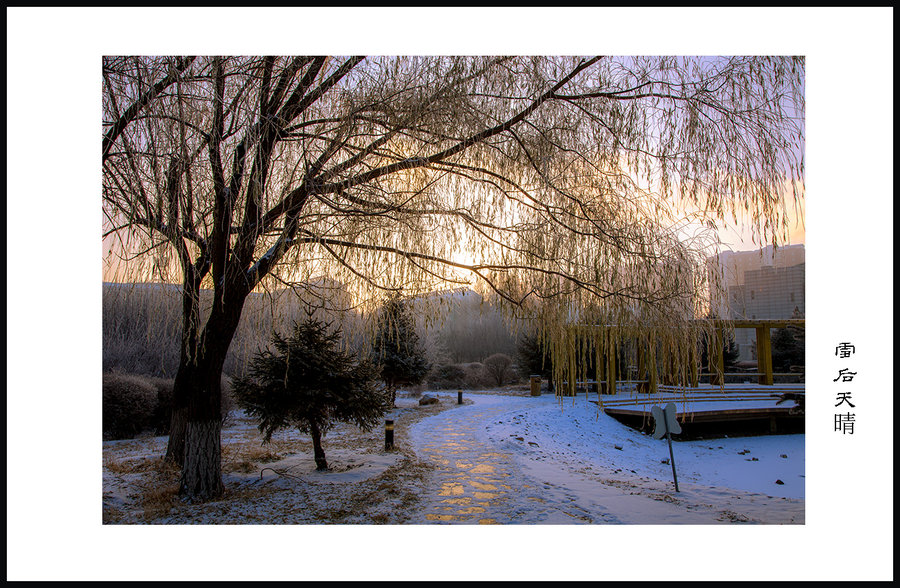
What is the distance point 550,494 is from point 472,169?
3.07 meters

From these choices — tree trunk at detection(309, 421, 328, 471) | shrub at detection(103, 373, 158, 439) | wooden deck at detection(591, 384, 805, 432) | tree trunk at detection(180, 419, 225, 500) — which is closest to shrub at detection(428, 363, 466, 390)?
wooden deck at detection(591, 384, 805, 432)

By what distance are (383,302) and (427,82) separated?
181 cm

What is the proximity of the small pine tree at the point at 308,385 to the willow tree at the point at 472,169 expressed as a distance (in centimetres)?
175

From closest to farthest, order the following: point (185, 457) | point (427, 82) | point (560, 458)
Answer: point (427, 82) < point (185, 457) < point (560, 458)

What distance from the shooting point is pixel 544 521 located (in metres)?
3.77

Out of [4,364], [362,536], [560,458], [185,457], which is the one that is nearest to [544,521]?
[362,536]

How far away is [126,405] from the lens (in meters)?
9.20

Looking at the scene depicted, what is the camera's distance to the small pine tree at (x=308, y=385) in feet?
18.1

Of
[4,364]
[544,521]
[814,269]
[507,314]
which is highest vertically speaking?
[814,269]

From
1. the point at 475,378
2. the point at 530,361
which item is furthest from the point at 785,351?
the point at 475,378

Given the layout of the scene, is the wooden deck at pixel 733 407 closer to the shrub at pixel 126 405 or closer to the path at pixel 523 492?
the path at pixel 523 492

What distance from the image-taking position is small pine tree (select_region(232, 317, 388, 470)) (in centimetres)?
550

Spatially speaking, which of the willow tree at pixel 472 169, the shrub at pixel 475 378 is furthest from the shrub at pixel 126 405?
the shrub at pixel 475 378
